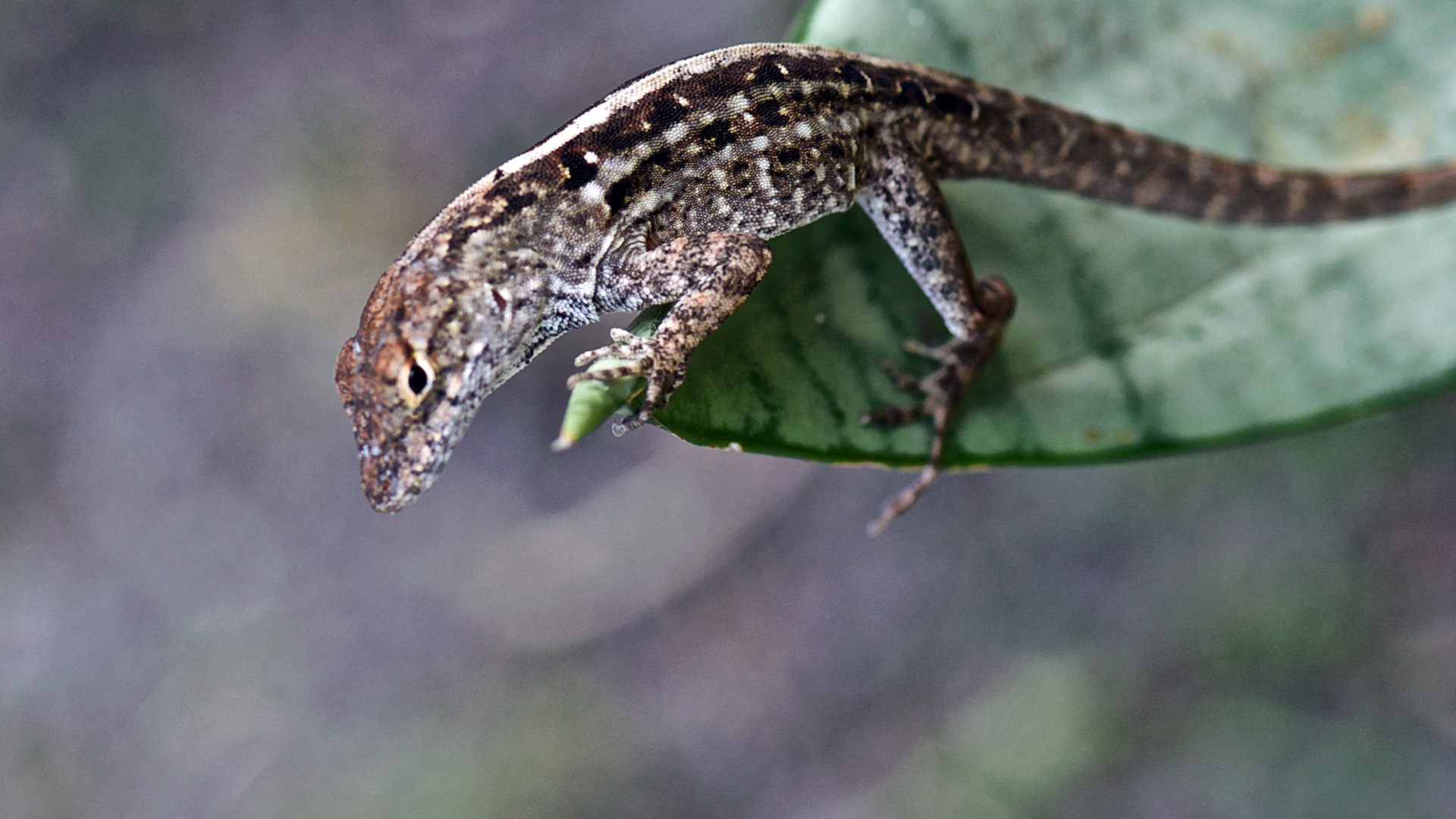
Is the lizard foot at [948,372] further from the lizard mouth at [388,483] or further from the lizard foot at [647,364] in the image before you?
the lizard mouth at [388,483]

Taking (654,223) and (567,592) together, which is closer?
(654,223)

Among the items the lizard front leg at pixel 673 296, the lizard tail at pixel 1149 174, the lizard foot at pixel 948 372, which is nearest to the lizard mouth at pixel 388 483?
the lizard front leg at pixel 673 296

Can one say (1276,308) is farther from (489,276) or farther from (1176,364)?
(489,276)

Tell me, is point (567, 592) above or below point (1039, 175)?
below

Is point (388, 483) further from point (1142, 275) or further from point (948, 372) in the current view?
point (1142, 275)

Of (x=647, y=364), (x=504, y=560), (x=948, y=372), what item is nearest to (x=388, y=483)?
(x=647, y=364)

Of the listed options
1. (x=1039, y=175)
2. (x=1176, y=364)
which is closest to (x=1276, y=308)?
(x=1176, y=364)

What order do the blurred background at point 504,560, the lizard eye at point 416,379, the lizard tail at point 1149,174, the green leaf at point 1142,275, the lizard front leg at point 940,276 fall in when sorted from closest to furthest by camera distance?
the green leaf at point 1142,275
the lizard eye at point 416,379
the lizard front leg at point 940,276
the lizard tail at point 1149,174
the blurred background at point 504,560
